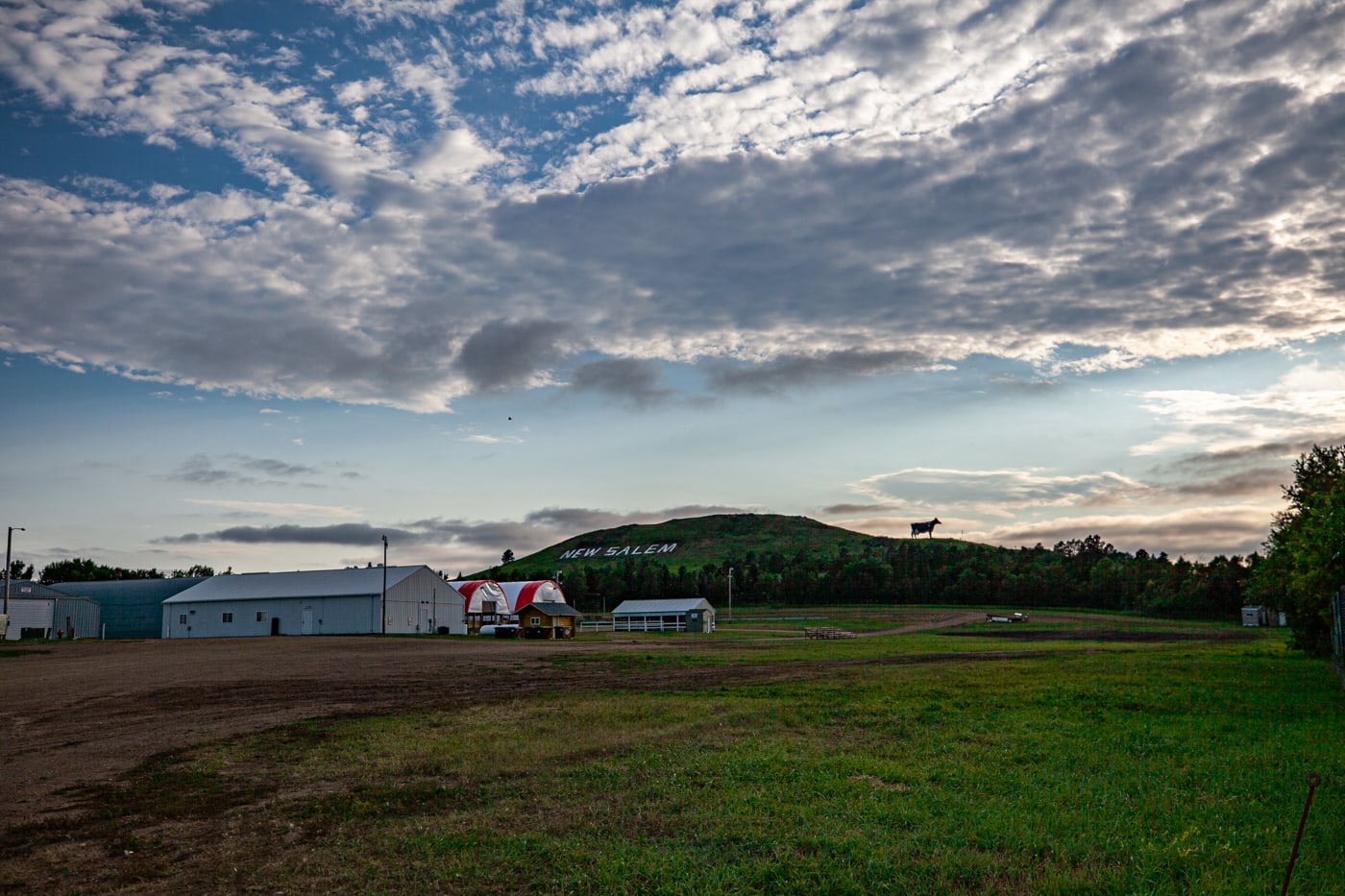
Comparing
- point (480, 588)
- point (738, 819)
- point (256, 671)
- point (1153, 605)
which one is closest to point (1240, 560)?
point (1153, 605)

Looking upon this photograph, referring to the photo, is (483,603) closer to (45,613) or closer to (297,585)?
(297,585)

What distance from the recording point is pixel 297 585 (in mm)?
90562

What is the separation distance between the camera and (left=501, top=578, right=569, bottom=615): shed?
348ft

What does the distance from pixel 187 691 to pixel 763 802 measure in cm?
2361

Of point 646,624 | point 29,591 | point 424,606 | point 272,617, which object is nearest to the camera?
point 29,591

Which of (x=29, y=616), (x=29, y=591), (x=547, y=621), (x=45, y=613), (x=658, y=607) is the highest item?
(x=29, y=591)

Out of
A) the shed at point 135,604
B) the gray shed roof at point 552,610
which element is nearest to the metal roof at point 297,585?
the shed at point 135,604

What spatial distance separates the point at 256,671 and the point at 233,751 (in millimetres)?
21716

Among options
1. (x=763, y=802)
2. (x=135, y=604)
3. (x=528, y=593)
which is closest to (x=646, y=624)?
(x=528, y=593)

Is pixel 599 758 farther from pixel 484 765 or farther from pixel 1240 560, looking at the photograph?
pixel 1240 560

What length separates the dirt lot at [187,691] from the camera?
1625 cm

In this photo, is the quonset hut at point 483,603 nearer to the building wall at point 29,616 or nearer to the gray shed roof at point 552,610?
the gray shed roof at point 552,610

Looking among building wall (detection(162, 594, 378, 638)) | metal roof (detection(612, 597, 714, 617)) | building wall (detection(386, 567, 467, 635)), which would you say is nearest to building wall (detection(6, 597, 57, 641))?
building wall (detection(162, 594, 378, 638))

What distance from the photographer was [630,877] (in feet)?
29.8
